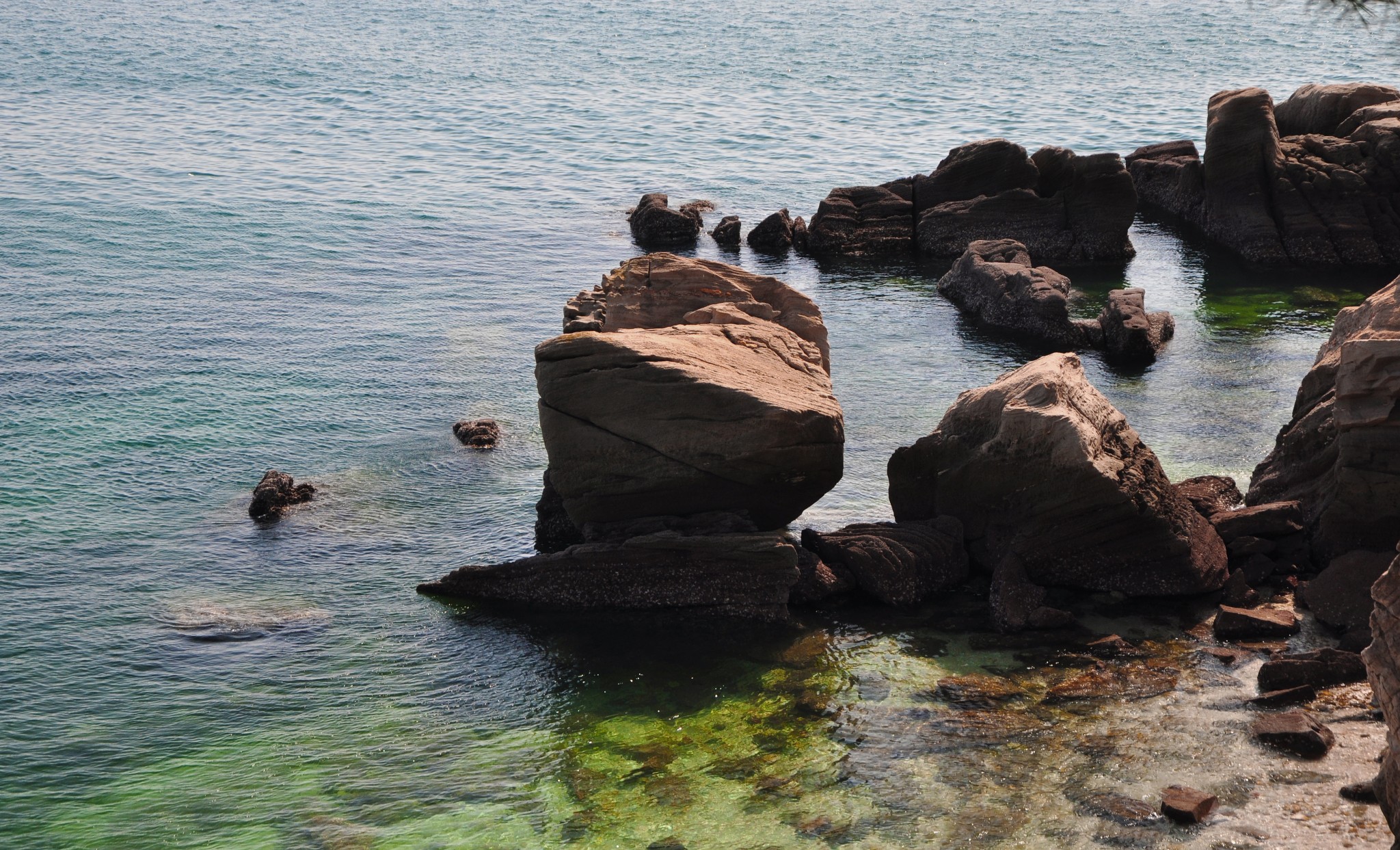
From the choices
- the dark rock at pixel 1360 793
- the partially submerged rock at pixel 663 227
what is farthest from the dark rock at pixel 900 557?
the partially submerged rock at pixel 663 227

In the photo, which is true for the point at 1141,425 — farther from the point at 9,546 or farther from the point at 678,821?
the point at 9,546

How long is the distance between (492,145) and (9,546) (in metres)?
37.4

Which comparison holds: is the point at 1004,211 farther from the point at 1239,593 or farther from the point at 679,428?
the point at 679,428

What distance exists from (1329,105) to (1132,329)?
16173 millimetres

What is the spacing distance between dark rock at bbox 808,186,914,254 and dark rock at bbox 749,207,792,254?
723 millimetres

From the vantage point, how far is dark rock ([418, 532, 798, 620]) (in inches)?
635

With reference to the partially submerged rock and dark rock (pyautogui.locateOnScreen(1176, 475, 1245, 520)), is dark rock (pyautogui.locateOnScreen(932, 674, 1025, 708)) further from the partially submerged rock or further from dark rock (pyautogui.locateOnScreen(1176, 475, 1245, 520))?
the partially submerged rock

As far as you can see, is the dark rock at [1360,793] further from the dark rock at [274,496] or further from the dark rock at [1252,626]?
the dark rock at [274,496]

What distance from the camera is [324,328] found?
29.5 metres

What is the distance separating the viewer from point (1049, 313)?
2848cm

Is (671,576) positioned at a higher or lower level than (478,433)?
lower

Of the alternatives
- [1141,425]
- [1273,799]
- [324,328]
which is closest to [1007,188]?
[1141,425]

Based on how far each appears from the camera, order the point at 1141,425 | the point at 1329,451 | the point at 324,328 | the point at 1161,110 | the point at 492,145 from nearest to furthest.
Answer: the point at 1329,451 < the point at 1141,425 < the point at 324,328 < the point at 492,145 < the point at 1161,110

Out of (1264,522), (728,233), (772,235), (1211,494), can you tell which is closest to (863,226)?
(772,235)
